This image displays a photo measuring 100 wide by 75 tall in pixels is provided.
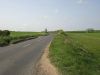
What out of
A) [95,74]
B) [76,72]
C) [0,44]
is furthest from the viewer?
[0,44]

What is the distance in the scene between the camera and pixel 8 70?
1087 cm

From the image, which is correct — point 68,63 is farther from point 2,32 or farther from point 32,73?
point 2,32

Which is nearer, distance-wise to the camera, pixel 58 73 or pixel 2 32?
pixel 58 73

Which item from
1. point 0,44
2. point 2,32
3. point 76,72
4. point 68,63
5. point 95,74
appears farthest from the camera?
point 2,32

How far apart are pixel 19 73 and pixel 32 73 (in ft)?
1.90

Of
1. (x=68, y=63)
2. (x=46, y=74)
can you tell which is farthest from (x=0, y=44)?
(x=46, y=74)

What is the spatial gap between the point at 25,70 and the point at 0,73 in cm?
136

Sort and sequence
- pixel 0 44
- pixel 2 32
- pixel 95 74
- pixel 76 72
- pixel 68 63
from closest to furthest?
pixel 76 72 < pixel 95 74 < pixel 68 63 < pixel 0 44 < pixel 2 32

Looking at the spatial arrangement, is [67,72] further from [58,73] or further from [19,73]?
[19,73]

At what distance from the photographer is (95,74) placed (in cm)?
1072

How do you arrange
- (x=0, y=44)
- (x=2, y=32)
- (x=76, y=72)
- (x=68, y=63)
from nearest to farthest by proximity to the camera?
(x=76, y=72), (x=68, y=63), (x=0, y=44), (x=2, y=32)

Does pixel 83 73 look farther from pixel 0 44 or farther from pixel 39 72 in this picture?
pixel 0 44

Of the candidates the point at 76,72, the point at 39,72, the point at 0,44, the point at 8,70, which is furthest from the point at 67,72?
the point at 0,44

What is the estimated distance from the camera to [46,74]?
402 inches
